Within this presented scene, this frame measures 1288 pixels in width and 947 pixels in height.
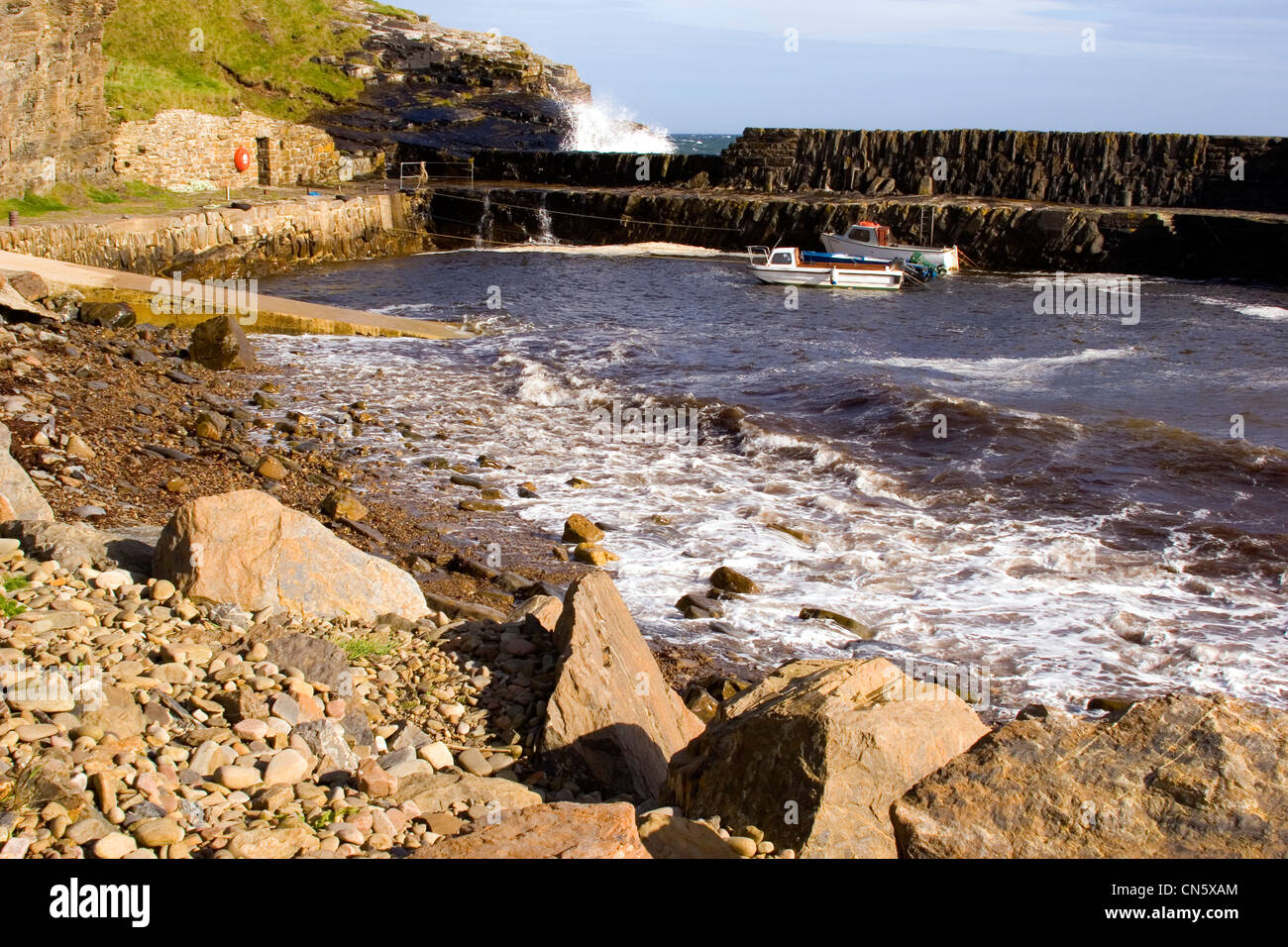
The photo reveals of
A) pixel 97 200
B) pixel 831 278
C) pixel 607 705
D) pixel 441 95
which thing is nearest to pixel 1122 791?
pixel 607 705

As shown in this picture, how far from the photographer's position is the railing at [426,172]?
44.9m

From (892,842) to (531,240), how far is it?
4094 centimetres

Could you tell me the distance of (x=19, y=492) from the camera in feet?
23.5

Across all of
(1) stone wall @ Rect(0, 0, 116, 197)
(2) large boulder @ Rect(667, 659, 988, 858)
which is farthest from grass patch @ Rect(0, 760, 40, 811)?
(1) stone wall @ Rect(0, 0, 116, 197)

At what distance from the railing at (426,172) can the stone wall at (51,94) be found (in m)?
15.6

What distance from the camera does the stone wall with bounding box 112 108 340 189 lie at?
103 feet

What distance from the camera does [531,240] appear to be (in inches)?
1713

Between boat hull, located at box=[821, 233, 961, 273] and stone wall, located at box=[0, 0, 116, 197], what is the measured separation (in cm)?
2307

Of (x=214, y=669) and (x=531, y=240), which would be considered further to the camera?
(x=531, y=240)

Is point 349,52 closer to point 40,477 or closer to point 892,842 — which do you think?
point 40,477

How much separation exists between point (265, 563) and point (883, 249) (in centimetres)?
3206

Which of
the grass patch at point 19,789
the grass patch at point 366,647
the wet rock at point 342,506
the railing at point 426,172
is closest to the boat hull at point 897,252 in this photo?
the railing at point 426,172
